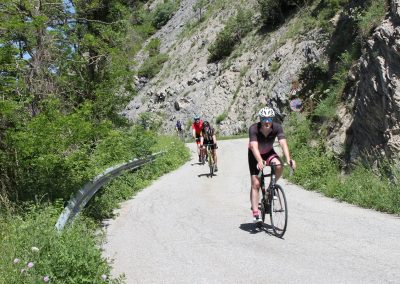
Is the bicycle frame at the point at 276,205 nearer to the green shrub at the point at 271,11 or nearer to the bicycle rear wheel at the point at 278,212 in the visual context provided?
the bicycle rear wheel at the point at 278,212

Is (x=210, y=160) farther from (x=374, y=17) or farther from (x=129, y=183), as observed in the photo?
(x=374, y=17)

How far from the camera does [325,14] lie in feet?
99.9

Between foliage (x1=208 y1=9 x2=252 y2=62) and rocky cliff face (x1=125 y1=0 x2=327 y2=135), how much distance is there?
1.13 metres

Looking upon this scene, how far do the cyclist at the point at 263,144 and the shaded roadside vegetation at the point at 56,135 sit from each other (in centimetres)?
269

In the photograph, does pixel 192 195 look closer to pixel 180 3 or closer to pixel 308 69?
pixel 308 69

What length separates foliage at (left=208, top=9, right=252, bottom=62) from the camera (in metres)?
45.7

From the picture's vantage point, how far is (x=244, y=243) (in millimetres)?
6809

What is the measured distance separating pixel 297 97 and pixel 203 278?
23.7 m

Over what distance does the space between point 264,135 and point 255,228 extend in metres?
1.61

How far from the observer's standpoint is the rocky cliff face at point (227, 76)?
33.4 meters

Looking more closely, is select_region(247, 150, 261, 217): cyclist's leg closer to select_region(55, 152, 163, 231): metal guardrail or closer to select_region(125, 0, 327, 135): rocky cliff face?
select_region(55, 152, 163, 231): metal guardrail

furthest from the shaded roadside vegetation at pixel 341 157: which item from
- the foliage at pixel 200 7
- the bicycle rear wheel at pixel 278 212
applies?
the foliage at pixel 200 7

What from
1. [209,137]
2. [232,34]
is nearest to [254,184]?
[209,137]

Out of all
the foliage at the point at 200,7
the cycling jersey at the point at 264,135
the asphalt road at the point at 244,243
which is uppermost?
the foliage at the point at 200,7
